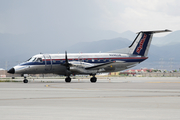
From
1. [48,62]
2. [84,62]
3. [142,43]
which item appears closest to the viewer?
[48,62]

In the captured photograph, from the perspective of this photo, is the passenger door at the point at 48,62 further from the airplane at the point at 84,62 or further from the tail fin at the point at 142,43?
the tail fin at the point at 142,43

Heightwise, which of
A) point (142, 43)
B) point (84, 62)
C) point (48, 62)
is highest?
point (142, 43)

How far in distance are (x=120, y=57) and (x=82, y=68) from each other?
6.02 m

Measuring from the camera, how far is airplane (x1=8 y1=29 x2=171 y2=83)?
4859cm

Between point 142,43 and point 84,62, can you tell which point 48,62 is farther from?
point 142,43

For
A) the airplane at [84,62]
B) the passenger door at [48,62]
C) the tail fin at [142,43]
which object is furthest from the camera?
the tail fin at [142,43]

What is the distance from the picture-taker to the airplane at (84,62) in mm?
48594

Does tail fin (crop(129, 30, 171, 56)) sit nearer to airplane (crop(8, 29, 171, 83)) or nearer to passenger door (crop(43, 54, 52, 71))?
airplane (crop(8, 29, 171, 83))

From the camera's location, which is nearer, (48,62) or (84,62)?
(48,62)

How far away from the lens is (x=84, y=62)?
4953 cm

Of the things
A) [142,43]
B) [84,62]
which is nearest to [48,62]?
[84,62]

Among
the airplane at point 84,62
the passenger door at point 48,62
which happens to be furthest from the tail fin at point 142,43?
the passenger door at point 48,62

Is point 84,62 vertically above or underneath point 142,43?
underneath

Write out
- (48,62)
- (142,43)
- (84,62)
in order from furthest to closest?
(142,43) → (84,62) → (48,62)
